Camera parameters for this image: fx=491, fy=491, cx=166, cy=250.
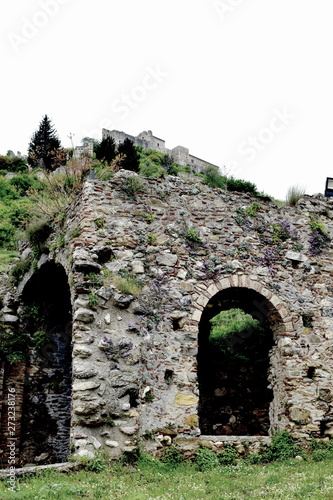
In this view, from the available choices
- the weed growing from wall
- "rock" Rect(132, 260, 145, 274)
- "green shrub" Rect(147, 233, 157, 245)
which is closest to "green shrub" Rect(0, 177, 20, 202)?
"green shrub" Rect(147, 233, 157, 245)

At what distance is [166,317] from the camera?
348 inches

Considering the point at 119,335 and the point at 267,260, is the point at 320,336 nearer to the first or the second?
the point at 267,260

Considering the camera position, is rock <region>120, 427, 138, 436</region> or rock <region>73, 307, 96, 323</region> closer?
rock <region>120, 427, 138, 436</region>

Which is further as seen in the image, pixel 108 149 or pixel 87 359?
pixel 108 149

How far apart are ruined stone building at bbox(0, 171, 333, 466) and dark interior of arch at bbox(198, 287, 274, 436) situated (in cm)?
3

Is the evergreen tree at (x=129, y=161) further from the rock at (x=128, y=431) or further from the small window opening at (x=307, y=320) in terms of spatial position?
the rock at (x=128, y=431)

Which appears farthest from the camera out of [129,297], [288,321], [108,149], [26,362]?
[108,149]

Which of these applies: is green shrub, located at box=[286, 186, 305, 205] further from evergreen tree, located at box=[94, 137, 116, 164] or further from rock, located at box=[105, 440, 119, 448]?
evergreen tree, located at box=[94, 137, 116, 164]

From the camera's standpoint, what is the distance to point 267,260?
9898 millimetres

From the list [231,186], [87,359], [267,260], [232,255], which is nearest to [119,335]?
[87,359]

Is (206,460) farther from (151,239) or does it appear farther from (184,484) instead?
(151,239)

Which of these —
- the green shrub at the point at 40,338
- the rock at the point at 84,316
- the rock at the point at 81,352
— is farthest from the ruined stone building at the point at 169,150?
the rock at the point at 81,352

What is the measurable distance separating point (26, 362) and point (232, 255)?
17.7ft

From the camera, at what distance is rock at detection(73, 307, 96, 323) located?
811 centimetres
